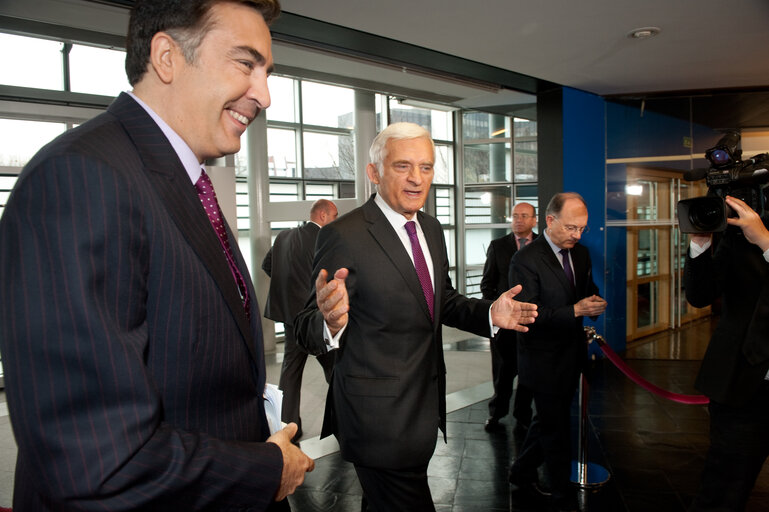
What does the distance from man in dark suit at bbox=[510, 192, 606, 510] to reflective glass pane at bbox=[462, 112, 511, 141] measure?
785 centimetres

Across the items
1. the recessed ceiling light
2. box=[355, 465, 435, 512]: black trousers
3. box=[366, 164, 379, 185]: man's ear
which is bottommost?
box=[355, 465, 435, 512]: black trousers

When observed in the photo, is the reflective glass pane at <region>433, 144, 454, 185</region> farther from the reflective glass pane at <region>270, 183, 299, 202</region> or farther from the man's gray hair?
the man's gray hair

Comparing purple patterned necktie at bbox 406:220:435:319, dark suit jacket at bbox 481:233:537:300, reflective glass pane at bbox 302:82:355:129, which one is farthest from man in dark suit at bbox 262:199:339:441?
reflective glass pane at bbox 302:82:355:129

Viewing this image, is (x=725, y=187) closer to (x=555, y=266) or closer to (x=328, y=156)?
(x=555, y=266)

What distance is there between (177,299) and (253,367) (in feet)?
0.90

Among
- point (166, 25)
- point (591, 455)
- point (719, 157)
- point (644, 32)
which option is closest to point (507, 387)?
point (591, 455)

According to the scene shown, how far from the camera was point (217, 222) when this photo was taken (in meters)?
1.10

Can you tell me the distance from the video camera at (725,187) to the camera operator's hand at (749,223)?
32 millimetres

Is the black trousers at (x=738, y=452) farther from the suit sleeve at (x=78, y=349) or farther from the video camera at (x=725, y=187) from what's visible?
the suit sleeve at (x=78, y=349)

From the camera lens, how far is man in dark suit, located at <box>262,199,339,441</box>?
4.09 m

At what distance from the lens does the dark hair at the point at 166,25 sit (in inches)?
36.8

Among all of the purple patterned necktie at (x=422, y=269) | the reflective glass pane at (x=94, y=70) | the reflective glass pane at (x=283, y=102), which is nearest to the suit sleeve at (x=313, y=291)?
the purple patterned necktie at (x=422, y=269)

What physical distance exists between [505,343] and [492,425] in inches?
27.9

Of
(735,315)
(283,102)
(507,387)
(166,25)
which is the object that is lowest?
(507,387)
